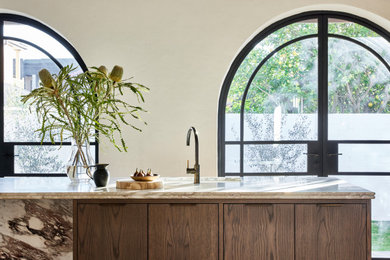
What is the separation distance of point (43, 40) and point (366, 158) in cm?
382

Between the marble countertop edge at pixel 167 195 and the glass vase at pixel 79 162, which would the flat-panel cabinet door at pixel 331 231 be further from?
the glass vase at pixel 79 162

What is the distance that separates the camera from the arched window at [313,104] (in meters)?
4.29

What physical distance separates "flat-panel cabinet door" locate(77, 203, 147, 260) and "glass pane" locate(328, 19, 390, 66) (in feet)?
10.1

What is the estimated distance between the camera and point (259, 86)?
4379 millimetres

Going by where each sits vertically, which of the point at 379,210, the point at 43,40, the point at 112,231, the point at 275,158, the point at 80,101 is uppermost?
the point at 43,40

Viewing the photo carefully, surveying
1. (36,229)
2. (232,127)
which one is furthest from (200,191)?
(232,127)

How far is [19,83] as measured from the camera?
14.5 ft

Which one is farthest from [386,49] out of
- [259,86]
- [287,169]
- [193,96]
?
[193,96]

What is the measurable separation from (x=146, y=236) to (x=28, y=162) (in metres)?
2.49

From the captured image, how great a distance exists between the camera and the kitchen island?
2475mm

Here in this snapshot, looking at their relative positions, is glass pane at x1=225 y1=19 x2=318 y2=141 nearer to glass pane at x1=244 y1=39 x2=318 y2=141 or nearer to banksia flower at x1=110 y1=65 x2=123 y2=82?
glass pane at x1=244 y1=39 x2=318 y2=141

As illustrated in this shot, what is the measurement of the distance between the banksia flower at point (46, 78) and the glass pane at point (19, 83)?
1.82m

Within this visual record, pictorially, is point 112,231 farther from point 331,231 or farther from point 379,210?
point 379,210

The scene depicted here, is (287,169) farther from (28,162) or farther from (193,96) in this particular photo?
(28,162)
